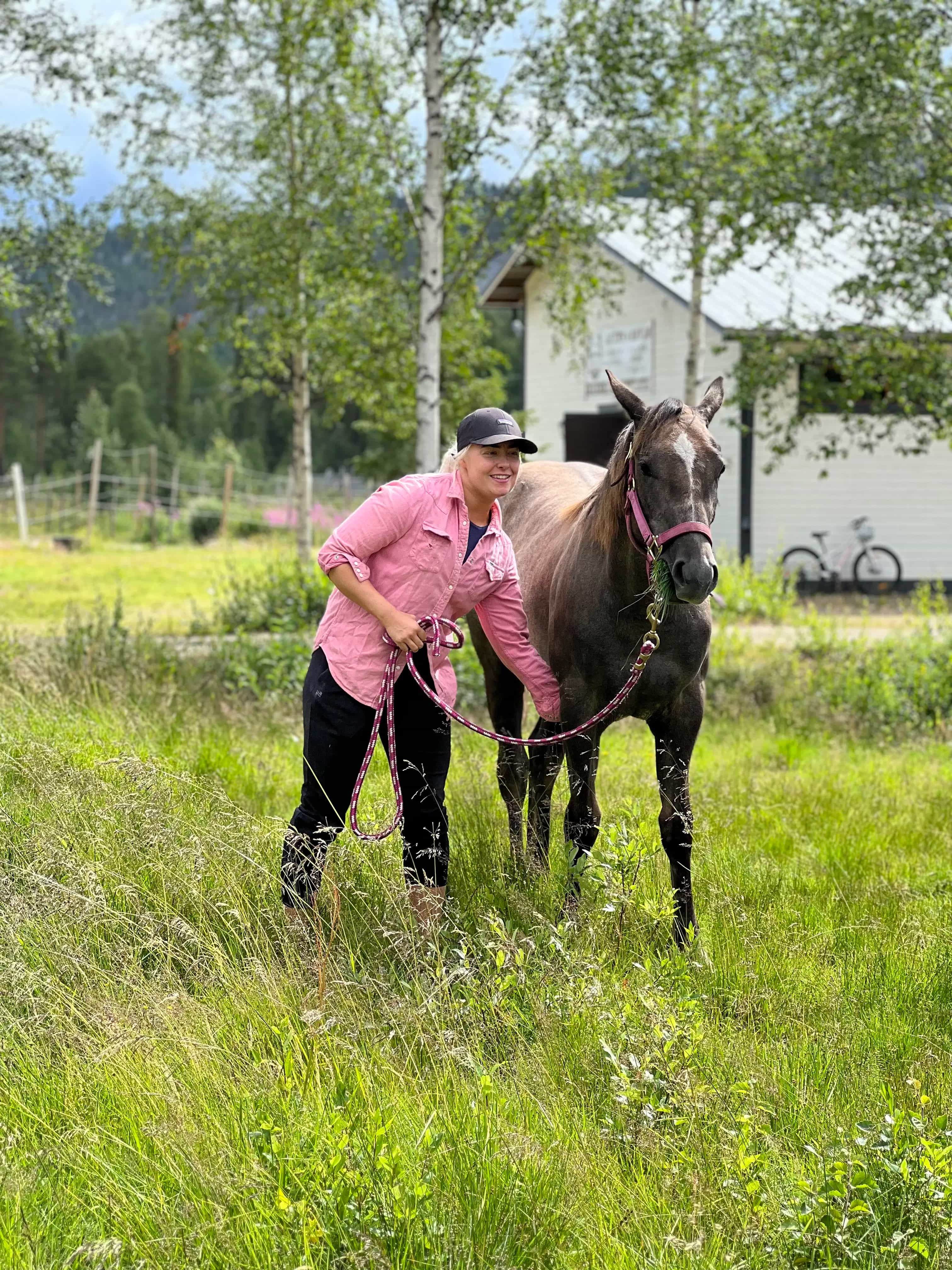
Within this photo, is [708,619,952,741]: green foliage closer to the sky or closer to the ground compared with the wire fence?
closer to the ground

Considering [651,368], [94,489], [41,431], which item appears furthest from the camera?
[41,431]

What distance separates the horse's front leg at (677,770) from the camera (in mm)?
4559

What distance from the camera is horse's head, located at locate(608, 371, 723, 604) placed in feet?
12.2

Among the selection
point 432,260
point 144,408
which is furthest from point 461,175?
point 144,408

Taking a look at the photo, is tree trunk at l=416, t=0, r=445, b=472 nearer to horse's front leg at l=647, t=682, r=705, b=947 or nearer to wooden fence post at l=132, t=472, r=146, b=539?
horse's front leg at l=647, t=682, r=705, b=947

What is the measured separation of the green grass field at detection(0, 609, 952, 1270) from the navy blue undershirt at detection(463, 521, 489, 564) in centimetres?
100

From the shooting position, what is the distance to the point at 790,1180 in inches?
107

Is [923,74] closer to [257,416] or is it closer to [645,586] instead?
[645,586]

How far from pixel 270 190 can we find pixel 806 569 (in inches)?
407

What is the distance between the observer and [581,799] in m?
4.62

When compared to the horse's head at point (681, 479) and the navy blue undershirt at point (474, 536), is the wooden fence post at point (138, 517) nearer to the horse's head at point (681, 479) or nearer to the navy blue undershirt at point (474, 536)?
the navy blue undershirt at point (474, 536)

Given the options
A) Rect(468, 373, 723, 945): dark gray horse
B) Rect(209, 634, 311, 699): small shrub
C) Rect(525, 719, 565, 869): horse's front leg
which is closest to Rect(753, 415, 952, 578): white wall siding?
Rect(209, 634, 311, 699): small shrub

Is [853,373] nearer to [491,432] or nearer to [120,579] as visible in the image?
[120,579]

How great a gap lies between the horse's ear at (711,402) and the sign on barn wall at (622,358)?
19.4 metres
